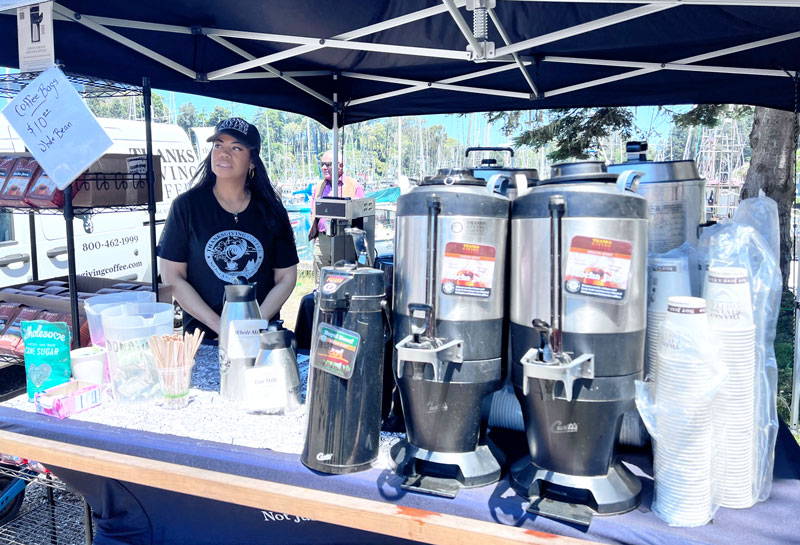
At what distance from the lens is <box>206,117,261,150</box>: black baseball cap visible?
2.38 m

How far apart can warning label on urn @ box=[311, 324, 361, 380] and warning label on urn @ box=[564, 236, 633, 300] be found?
1.42ft

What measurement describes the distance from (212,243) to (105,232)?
312 centimetres

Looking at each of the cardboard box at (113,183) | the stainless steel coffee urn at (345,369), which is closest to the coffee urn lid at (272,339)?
the stainless steel coffee urn at (345,369)

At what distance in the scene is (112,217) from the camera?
17.0 feet

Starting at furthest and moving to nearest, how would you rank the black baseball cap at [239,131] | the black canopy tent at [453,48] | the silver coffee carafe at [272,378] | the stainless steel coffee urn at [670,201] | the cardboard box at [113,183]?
the black baseball cap at [239,131] → the cardboard box at [113,183] → the black canopy tent at [453,48] → the silver coffee carafe at [272,378] → the stainless steel coffee urn at [670,201]

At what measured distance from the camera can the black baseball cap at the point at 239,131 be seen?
2381 mm

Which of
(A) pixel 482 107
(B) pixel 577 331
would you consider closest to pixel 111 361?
(B) pixel 577 331

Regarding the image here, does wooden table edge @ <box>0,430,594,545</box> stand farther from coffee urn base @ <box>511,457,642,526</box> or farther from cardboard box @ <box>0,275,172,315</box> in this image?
cardboard box @ <box>0,275,172,315</box>

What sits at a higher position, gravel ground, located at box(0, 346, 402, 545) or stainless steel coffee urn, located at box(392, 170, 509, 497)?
stainless steel coffee urn, located at box(392, 170, 509, 497)

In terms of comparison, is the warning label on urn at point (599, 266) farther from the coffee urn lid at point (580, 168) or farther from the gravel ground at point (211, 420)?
the gravel ground at point (211, 420)

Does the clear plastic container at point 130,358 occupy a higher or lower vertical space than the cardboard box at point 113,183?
lower

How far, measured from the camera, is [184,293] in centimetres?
245

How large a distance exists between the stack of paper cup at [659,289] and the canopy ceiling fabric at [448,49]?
109 cm

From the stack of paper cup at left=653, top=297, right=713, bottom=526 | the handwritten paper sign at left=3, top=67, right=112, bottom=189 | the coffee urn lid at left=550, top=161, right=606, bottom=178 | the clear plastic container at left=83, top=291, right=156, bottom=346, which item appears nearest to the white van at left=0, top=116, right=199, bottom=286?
the clear plastic container at left=83, top=291, right=156, bottom=346
